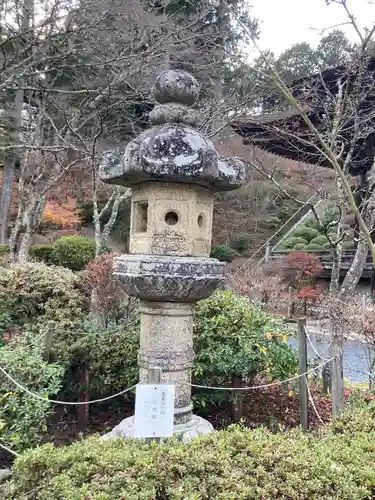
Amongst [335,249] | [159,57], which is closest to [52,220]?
[159,57]

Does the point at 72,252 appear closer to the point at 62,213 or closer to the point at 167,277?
the point at 62,213

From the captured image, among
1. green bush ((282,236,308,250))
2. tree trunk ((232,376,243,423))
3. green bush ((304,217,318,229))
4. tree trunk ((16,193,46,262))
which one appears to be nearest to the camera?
tree trunk ((232,376,243,423))

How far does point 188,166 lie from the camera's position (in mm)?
3131

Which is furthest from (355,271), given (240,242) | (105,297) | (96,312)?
(240,242)

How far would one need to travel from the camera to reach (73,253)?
36.1ft

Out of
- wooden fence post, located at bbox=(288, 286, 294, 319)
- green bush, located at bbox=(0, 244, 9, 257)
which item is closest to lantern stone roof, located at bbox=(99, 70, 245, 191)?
green bush, located at bbox=(0, 244, 9, 257)

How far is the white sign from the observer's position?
2.53m

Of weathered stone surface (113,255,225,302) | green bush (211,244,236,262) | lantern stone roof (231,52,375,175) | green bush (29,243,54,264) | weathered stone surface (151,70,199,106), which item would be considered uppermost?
lantern stone roof (231,52,375,175)

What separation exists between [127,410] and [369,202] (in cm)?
434

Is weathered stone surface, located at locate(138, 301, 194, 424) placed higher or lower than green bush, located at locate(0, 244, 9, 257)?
lower

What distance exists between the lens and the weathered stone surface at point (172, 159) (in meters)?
3.13

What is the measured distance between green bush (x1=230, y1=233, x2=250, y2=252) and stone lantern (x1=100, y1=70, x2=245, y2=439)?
1453cm

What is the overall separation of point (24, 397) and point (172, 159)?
2.27 m

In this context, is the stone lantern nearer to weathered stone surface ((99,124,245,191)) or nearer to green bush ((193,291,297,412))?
weathered stone surface ((99,124,245,191))
